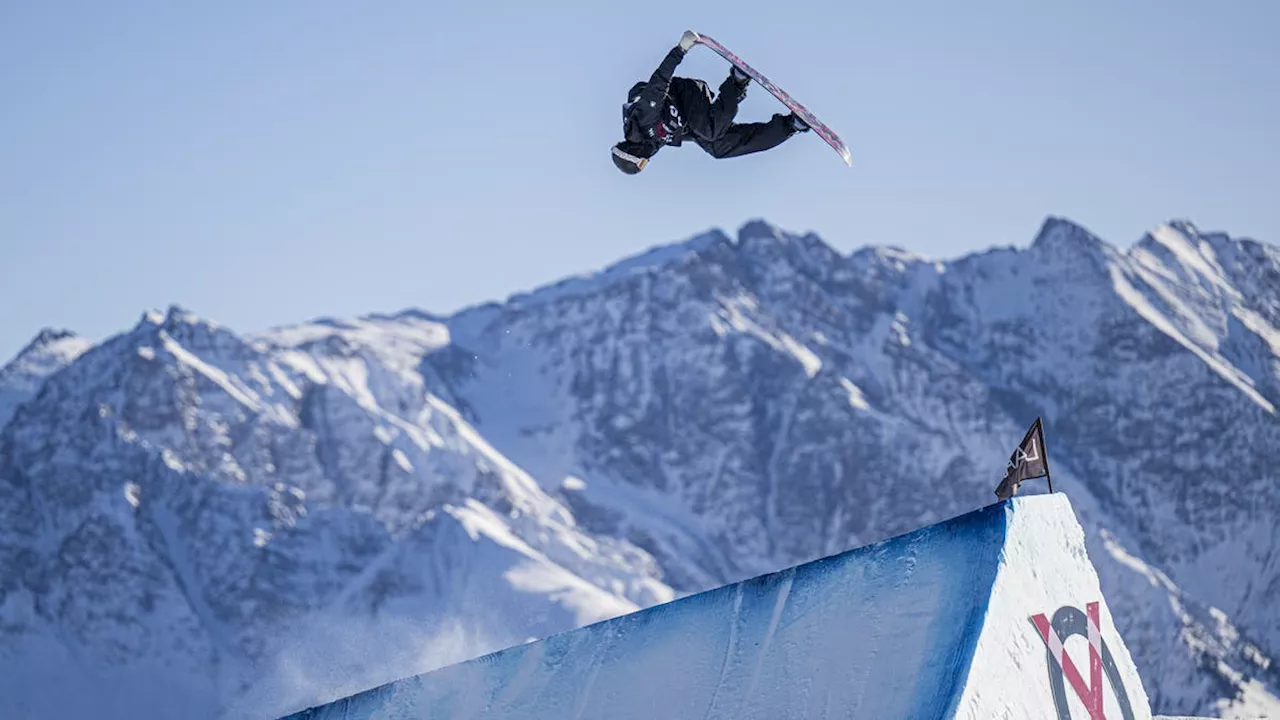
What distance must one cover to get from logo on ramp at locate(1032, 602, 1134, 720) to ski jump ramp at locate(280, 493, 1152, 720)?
0.07 ft

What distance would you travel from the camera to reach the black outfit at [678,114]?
1966cm

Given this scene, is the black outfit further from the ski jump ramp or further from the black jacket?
the ski jump ramp

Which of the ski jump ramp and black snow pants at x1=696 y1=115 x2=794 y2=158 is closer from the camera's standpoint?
the ski jump ramp

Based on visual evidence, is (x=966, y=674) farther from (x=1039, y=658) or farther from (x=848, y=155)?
(x=848, y=155)

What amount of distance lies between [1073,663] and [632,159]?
271 inches

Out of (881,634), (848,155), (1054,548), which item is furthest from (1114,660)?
(848,155)

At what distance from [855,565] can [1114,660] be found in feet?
9.91

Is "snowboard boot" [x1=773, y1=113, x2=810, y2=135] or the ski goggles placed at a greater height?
"snowboard boot" [x1=773, y1=113, x2=810, y2=135]

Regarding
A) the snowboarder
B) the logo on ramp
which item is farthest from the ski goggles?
the logo on ramp

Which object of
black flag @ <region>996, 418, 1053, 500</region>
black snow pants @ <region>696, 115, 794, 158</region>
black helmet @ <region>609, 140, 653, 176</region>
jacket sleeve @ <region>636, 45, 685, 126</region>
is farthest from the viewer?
black flag @ <region>996, 418, 1053, 500</region>

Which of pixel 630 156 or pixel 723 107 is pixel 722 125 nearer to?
pixel 723 107

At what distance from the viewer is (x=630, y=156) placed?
784 inches

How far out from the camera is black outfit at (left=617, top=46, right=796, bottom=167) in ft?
64.5

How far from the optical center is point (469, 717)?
2384 cm
